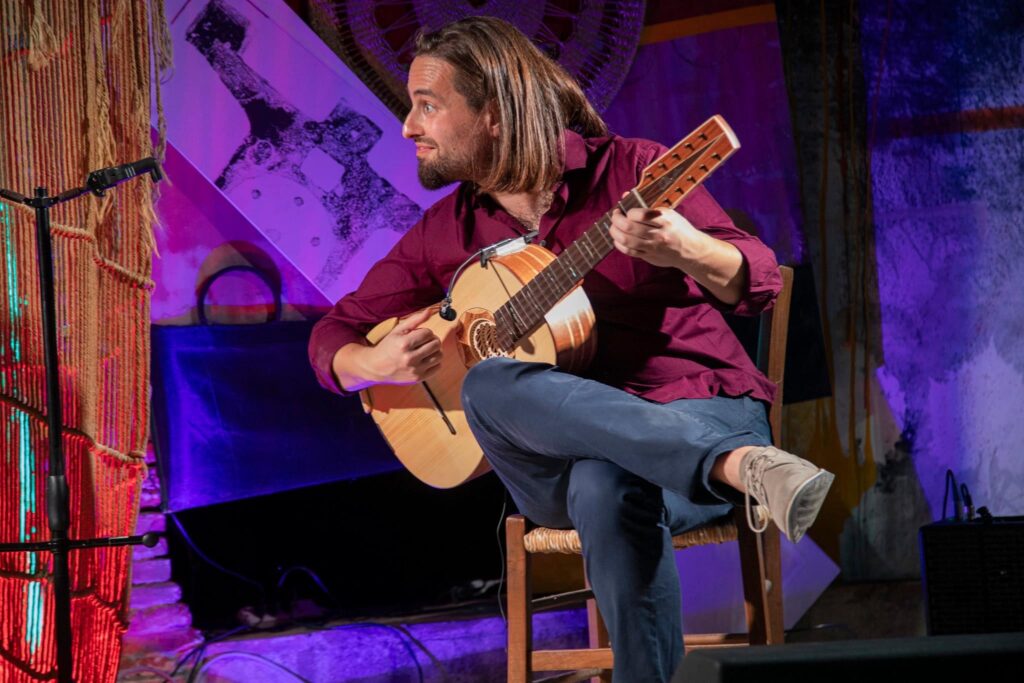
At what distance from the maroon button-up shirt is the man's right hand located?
0.18 metres

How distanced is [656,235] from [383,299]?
902 millimetres

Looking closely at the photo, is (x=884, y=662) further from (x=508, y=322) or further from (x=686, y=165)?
(x=508, y=322)

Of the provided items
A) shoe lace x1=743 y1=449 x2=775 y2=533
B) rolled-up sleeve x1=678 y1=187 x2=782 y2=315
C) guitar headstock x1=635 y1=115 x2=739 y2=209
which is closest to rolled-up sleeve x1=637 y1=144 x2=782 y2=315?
rolled-up sleeve x1=678 y1=187 x2=782 y2=315

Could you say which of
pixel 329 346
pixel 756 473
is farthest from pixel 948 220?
pixel 756 473

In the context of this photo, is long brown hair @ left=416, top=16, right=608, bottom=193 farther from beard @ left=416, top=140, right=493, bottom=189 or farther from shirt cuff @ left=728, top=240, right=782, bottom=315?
shirt cuff @ left=728, top=240, right=782, bottom=315

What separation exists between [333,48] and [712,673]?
2.22 m

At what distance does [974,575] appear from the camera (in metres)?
2.47

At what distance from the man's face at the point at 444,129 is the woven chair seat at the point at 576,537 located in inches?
31.5

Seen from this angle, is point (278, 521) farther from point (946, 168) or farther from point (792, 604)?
point (946, 168)

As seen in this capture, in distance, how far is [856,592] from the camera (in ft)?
9.93

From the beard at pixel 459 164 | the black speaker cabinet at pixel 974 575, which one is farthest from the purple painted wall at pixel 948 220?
the beard at pixel 459 164

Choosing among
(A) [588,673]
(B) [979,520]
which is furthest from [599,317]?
(B) [979,520]

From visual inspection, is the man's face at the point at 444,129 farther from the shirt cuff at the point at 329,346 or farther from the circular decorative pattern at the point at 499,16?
the circular decorative pattern at the point at 499,16

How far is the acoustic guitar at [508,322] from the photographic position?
1.79 m
